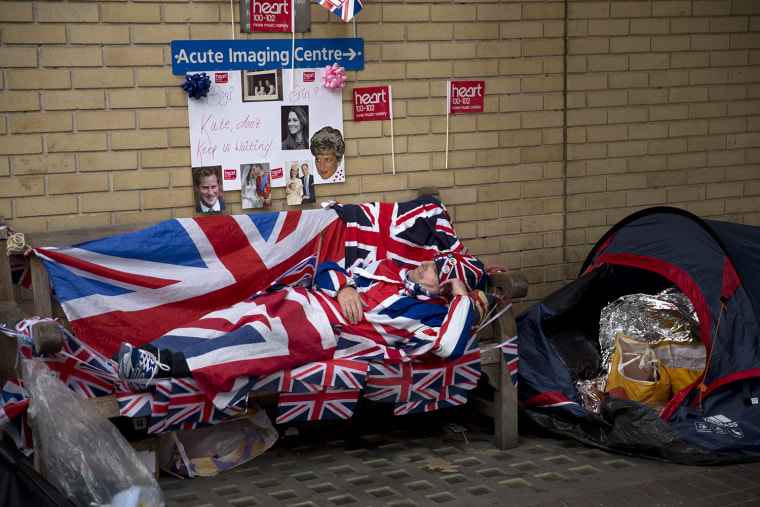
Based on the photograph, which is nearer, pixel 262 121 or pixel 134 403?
pixel 134 403

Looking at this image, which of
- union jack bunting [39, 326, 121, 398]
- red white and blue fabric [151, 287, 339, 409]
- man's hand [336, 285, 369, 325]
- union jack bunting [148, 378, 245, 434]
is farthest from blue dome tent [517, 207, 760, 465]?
Result: union jack bunting [39, 326, 121, 398]

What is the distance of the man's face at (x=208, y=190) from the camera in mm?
3670

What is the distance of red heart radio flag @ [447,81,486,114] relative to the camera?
4.11 metres

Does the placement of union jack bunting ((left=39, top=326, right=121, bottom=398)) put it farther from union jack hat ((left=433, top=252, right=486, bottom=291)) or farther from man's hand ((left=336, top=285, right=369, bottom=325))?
union jack hat ((left=433, top=252, right=486, bottom=291))

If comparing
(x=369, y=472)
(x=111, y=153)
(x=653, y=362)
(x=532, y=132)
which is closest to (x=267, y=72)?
(x=111, y=153)

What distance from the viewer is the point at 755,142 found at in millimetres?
4887

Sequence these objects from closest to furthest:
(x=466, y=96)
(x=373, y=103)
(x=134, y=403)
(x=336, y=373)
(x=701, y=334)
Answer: (x=134, y=403), (x=336, y=373), (x=701, y=334), (x=373, y=103), (x=466, y=96)

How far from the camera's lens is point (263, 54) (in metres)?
3.70

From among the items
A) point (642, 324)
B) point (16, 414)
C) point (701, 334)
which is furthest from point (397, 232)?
point (16, 414)

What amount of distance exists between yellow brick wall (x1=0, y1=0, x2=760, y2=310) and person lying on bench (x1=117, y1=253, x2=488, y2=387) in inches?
20.7

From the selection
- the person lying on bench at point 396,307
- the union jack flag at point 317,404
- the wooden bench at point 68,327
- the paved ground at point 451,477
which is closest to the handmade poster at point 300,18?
the wooden bench at point 68,327

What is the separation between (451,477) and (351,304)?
2.89ft

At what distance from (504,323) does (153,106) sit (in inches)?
77.6

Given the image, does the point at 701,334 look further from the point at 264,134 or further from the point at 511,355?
the point at 264,134
